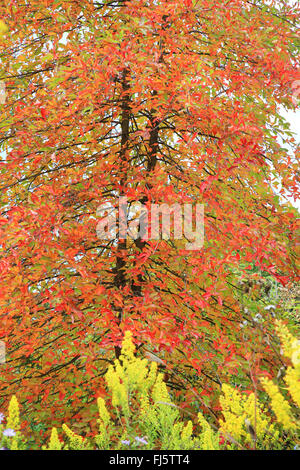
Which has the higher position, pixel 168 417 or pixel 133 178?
pixel 133 178

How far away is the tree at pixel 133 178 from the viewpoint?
10.3 feet

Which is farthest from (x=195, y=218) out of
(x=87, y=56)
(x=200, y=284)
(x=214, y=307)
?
(x=87, y=56)

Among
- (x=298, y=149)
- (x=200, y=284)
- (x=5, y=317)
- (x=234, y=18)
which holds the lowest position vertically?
(x=5, y=317)

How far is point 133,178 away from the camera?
3725 millimetres

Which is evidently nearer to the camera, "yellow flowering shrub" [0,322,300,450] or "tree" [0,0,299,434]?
"yellow flowering shrub" [0,322,300,450]

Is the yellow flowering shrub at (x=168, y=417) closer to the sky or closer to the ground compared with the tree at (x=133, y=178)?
closer to the ground

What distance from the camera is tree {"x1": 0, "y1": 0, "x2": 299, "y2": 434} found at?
10.3 feet

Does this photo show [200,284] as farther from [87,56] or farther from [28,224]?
[87,56]

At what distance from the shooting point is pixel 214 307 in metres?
4.08

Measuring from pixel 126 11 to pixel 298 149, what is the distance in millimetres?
2023

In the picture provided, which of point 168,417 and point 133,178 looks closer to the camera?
point 168,417

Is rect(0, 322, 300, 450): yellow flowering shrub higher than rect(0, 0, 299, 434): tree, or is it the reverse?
rect(0, 0, 299, 434): tree

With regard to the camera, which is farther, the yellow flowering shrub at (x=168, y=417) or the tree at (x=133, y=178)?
the tree at (x=133, y=178)

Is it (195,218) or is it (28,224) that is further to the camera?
(195,218)
